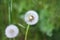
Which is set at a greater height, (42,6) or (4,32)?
(42,6)

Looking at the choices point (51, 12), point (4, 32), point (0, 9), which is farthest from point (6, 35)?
point (51, 12)

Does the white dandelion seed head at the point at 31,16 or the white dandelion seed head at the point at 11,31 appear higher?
the white dandelion seed head at the point at 31,16

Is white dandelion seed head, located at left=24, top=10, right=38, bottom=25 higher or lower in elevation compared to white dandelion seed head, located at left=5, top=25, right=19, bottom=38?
higher

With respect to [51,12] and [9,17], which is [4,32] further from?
[51,12]

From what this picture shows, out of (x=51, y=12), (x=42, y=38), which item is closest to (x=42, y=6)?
(x=51, y=12)

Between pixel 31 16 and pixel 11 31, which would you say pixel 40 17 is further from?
pixel 11 31

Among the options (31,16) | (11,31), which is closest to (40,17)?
(31,16)
